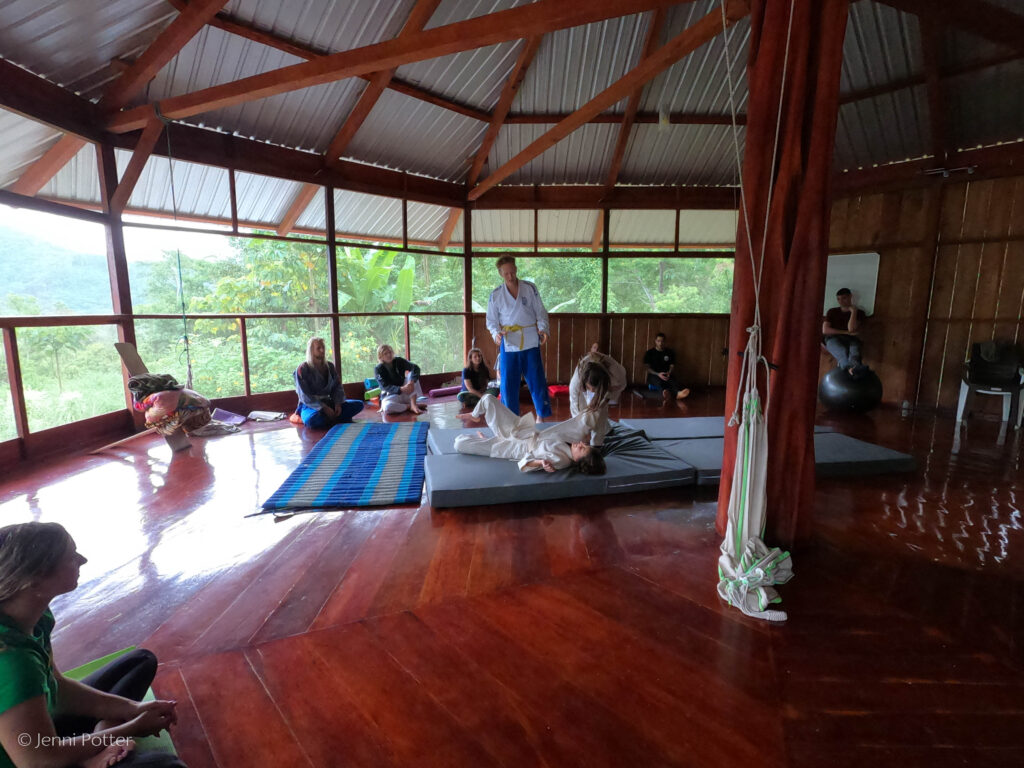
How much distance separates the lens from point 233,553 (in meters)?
2.40

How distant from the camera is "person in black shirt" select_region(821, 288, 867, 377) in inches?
214

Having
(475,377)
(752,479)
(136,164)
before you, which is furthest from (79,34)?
(752,479)

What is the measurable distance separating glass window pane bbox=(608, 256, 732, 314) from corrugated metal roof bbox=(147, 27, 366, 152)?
7.67m

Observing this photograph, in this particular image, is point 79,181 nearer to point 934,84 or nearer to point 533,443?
point 533,443

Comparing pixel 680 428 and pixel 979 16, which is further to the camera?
pixel 680 428

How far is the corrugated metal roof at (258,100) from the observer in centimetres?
423

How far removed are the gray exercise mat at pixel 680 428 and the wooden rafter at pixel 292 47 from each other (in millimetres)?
4162

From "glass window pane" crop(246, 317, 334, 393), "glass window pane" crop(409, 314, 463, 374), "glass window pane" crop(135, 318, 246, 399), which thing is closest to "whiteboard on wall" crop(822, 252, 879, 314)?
"glass window pane" crop(409, 314, 463, 374)

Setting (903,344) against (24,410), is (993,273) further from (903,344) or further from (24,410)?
(24,410)

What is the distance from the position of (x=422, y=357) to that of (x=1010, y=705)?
10621mm

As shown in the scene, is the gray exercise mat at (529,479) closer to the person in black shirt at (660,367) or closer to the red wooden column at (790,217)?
the red wooden column at (790,217)

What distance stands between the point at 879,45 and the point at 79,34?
22.1 feet

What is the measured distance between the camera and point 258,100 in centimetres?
487

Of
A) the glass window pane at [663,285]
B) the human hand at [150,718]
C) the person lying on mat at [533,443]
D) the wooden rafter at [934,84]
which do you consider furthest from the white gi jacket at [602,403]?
the glass window pane at [663,285]
